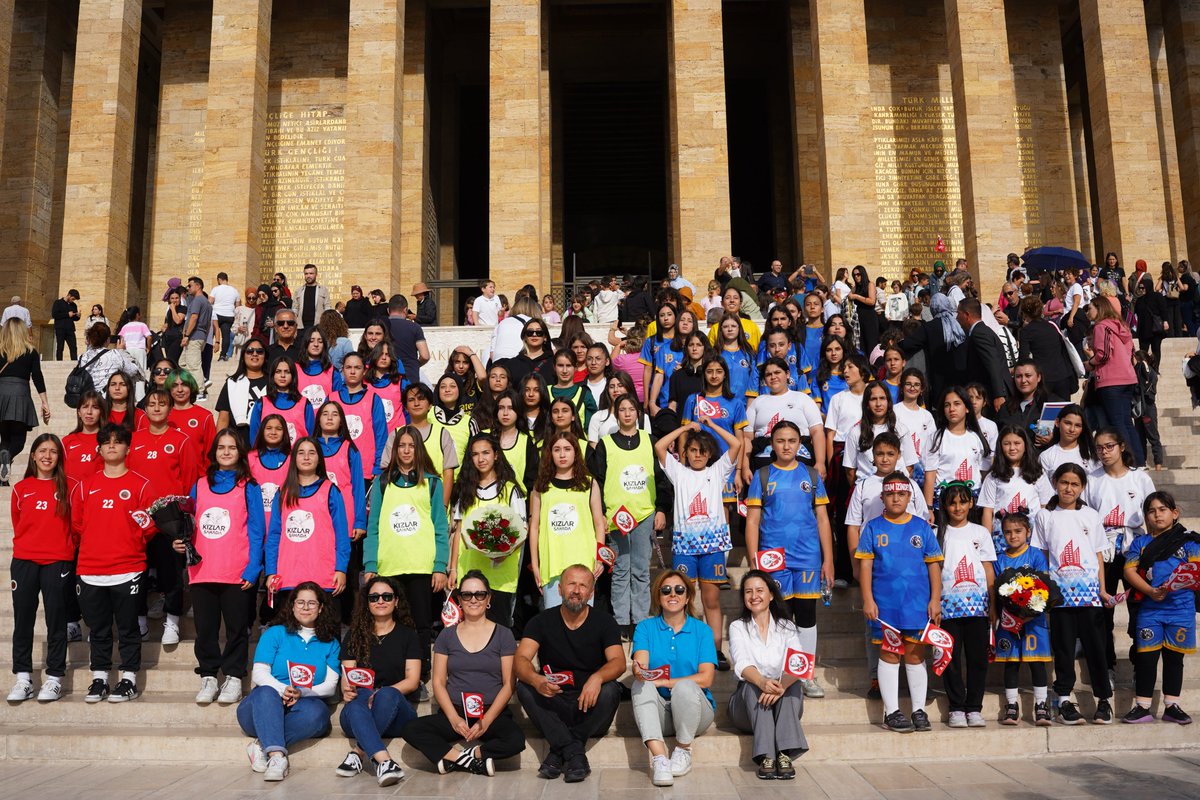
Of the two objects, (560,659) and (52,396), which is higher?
(52,396)

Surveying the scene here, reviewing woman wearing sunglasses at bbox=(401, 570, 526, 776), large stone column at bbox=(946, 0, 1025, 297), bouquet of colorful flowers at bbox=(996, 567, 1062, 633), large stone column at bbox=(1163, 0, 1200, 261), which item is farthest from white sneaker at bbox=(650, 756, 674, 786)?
large stone column at bbox=(1163, 0, 1200, 261)

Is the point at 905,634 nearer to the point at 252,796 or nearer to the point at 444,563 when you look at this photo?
Result: the point at 444,563

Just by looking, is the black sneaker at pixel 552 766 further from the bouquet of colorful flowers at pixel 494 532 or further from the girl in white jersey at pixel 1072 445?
the girl in white jersey at pixel 1072 445

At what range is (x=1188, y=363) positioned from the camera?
38.7 ft

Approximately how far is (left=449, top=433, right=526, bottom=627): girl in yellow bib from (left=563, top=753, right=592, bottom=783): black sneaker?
4.57 feet

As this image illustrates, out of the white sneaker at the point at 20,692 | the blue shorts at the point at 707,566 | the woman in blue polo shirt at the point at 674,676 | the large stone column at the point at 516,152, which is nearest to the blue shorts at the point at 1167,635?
the blue shorts at the point at 707,566

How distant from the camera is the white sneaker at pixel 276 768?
598 centimetres

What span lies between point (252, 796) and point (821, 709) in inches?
140

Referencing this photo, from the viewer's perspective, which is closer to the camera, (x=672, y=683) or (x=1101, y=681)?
(x=672, y=683)

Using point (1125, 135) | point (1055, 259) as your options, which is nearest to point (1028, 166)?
point (1125, 135)

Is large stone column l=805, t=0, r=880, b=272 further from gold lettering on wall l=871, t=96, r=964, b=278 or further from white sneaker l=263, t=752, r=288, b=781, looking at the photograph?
white sneaker l=263, t=752, r=288, b=781

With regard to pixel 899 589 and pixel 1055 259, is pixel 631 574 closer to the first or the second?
pixel 899 589

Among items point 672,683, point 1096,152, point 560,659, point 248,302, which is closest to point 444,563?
point 560,659

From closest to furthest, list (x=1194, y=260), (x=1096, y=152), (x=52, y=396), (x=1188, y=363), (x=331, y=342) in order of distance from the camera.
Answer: (x=331, y=342), (x=1188, y=363), (x=52, y=396), (x=1096, y=152), (x=1194, y=260)
